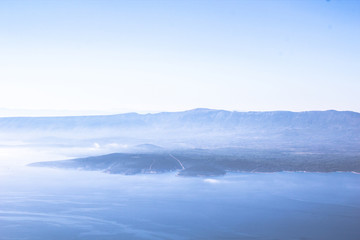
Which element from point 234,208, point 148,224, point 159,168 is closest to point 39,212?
point 148,224

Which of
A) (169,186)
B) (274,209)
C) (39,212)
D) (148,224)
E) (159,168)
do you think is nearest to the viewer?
(148,224)

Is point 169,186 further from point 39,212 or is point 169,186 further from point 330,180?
point 330,180

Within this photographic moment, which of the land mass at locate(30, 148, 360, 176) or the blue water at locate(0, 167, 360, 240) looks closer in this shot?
the blue water at locate(0, 167, 360, 240)

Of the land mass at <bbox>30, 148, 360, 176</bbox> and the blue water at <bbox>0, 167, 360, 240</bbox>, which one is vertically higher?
the land mass at <bbox>30, 148, 360, 176</bbox>

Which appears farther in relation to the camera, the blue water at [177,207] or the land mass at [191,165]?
the land mass at [191,165]

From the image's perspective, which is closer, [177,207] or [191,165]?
[177,207]

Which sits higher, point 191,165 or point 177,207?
point 191,165

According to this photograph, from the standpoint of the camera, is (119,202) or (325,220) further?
(119,202)

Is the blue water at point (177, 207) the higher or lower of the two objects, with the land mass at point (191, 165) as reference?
lower
